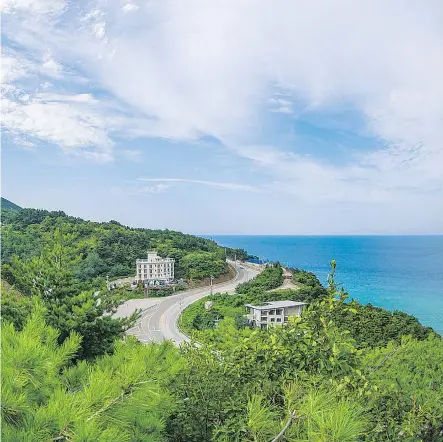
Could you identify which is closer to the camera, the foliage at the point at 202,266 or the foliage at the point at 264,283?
the foliage at the point at 264,283

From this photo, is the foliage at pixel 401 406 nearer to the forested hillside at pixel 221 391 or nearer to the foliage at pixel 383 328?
the forested hillside at pixel 221 391

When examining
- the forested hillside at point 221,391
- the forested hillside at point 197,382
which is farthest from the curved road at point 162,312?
the forested hillside at point 221,391

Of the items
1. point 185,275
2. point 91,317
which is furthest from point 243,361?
point 185,275

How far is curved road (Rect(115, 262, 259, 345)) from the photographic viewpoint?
19.0m

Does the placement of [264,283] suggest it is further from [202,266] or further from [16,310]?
[16,310]

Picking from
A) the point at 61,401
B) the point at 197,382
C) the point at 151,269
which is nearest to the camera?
the point at 61,401

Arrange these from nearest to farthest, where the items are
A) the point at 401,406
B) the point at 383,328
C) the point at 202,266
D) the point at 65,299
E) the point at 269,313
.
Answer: the point at 401,406 < the point at 65,299 < the point at 383,328 < the point at 269,313 < the point at 202,266

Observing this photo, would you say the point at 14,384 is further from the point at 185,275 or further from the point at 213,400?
the point at 185,275

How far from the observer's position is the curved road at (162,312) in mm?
19016

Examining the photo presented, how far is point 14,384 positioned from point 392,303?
116 ft

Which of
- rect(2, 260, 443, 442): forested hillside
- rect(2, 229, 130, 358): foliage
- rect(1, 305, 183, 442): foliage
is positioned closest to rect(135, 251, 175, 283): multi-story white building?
rect(2, 229, 130, 358): foliage

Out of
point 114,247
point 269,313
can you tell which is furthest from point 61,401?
point 114,247

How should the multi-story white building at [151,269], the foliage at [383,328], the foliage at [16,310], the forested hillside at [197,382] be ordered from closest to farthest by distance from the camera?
the forested hillside at [197,382] → the foliage at [16,310] → the foliage at [383,328] → the multi-story white building at [151,269]

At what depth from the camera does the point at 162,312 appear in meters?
23.2
